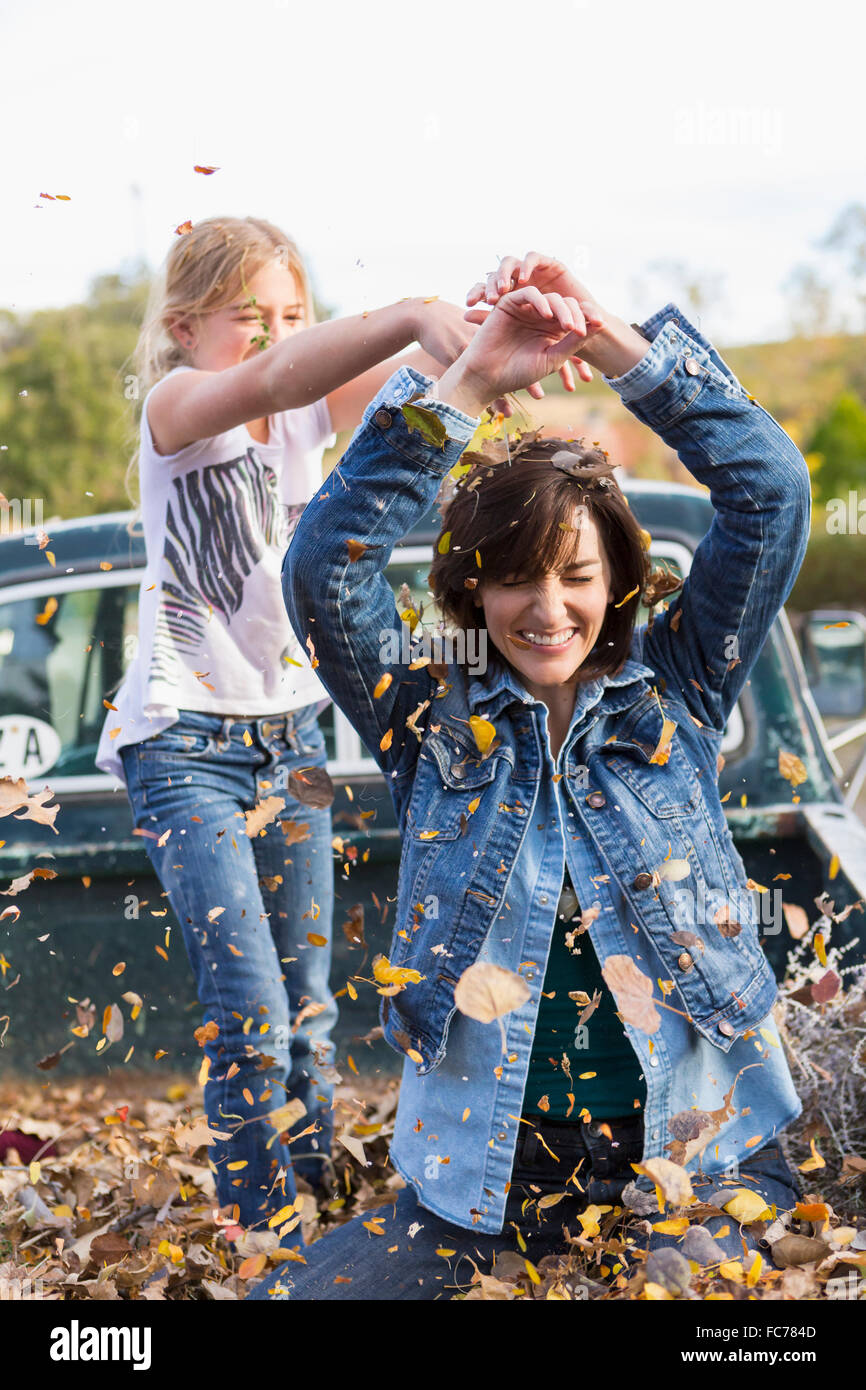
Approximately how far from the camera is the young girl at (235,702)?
2393mm

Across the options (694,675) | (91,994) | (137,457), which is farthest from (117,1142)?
(694,675)

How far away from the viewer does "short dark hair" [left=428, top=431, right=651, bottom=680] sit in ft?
6.33

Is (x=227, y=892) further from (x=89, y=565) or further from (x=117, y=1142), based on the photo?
(x=89, y=565)

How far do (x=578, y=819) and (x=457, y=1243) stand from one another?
0.65m

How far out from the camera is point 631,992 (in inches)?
73.0

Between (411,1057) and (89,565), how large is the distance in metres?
1.95

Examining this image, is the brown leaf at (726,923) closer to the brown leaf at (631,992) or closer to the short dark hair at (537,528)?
the brown leaf at (631,992)

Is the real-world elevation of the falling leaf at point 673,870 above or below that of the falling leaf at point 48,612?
above

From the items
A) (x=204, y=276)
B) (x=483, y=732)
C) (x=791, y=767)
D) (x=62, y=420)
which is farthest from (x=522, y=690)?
(x=62, y=420)

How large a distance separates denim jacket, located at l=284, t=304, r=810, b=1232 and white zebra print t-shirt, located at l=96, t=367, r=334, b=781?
54 cm

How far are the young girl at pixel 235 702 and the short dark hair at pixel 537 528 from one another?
0.37 m

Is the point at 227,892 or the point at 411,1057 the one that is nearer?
the point at 411,1057

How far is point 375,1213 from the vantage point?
2014mm

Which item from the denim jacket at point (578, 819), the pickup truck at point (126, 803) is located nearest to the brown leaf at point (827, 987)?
the denim jacket at point (578, 819)
